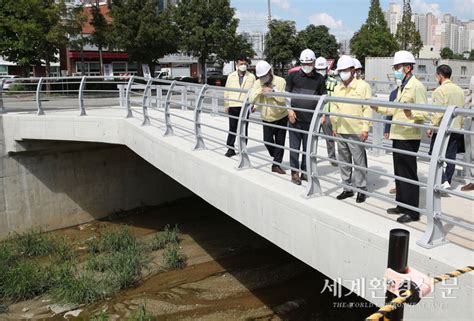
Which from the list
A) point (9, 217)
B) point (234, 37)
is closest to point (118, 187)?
point (9, 217)

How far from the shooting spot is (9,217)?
473 inches

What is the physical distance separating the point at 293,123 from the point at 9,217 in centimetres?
904

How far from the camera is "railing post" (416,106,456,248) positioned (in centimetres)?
346

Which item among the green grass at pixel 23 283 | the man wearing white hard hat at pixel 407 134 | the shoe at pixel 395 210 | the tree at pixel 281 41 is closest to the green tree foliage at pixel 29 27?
the green grass at pixel 23 283

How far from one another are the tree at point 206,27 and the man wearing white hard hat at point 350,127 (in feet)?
96.3

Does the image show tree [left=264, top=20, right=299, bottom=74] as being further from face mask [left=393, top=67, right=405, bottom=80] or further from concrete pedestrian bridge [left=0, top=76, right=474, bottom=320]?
face mask [left=393, top=67, right=405, bottom=80]

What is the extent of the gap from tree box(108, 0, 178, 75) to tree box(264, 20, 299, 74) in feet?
41.4

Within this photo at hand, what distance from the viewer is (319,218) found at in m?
4.55

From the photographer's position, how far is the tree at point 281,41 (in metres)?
42.4

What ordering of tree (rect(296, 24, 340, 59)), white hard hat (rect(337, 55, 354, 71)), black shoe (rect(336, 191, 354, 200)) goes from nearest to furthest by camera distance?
black shoe (rect(336, 191, 354, 200)), white hard hat (rect(337, 55, 354, 71)), tree (rect(296, 24, 340, 59))

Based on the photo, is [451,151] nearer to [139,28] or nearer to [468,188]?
[468,188]

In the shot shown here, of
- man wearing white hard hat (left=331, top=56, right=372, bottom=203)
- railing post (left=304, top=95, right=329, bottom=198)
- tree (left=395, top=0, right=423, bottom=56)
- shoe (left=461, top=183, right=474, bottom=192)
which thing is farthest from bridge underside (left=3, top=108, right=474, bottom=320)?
tree (left=395, top=0, right=423, bottom=56)

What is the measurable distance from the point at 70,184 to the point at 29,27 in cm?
1492

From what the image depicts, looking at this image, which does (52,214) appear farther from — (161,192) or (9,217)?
(161,192)
